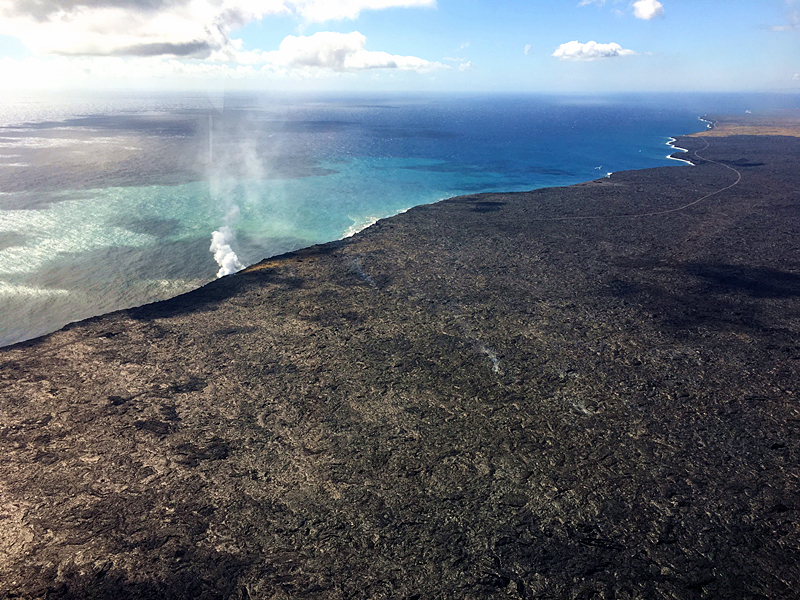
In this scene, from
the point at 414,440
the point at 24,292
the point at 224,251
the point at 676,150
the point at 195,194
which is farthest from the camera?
the point at 676,150

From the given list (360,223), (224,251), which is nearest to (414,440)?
(224,251)

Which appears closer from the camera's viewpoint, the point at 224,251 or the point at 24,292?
the point at 24,292

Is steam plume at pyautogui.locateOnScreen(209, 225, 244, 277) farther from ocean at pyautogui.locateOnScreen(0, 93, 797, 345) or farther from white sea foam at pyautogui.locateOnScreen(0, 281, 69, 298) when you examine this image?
white sea foam at pyautogui.locateOnScreen(0, 281, 69, 298)

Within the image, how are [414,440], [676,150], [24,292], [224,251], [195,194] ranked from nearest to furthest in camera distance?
[414,440] → [24,292] → [224,251] → [195,194] → [676,150]

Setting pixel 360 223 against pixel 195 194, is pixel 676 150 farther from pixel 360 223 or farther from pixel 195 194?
pixel 195 194

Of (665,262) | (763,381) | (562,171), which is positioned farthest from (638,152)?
(763,381)

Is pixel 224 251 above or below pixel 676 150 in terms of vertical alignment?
below

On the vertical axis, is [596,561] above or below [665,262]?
below

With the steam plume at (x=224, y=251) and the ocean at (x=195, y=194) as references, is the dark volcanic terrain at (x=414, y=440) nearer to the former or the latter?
the steam plume at (x=224, y=251)

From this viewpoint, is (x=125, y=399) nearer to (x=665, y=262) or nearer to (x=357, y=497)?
(x=357, y=497)
